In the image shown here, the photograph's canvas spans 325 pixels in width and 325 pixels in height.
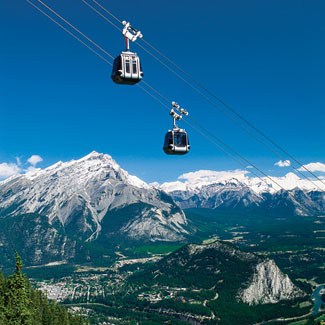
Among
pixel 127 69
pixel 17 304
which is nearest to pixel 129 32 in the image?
pixel 127 69

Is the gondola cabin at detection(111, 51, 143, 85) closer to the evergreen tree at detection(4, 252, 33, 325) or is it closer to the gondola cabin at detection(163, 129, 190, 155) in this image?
the gondola cabin at detection(163, 129, 190, 155)

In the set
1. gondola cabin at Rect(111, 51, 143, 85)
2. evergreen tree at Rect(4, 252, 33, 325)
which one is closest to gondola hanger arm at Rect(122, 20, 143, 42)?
gondola cabin at Rect(111, 51, 143, 85)

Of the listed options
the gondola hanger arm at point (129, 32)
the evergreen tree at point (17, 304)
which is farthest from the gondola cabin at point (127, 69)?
the evergreen tree at point (17, 304)

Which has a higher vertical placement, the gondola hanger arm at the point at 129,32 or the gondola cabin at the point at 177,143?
the gondola hanger arm at the point at 129,32

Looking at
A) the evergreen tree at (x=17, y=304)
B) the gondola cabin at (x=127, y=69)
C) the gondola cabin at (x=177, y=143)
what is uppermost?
the gondola cabin at (x=127, y=69)

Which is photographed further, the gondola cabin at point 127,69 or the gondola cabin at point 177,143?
the gondola cabin at point 177,143

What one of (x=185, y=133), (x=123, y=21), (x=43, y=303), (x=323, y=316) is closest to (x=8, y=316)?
(x=185, y=133)

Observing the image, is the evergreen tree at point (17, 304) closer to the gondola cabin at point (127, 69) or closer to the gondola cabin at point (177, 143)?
the gondola cabin at point (177, 143)
